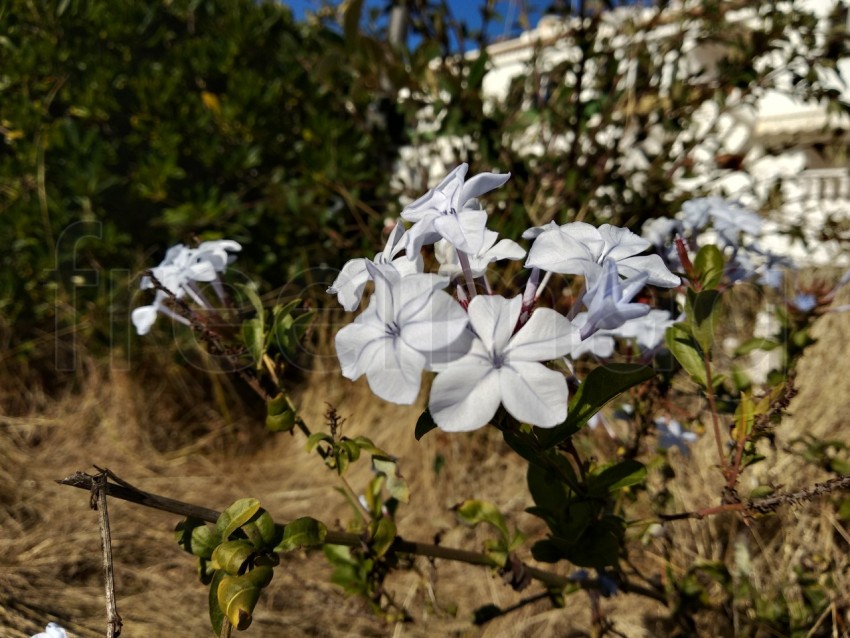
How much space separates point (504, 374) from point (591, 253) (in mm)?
183

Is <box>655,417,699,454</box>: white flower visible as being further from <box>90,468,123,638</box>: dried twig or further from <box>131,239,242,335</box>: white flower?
<box>90,468,123,638</box>: dried twig

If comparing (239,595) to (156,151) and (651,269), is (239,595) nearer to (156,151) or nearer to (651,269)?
(651,269)

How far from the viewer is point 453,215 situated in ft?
2.08

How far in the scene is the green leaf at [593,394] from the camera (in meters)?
0.63

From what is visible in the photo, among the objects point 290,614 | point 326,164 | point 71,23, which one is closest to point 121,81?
point 71,23

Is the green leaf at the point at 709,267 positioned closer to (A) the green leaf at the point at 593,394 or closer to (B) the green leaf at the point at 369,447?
(A) the green leaf at the point at 593,394

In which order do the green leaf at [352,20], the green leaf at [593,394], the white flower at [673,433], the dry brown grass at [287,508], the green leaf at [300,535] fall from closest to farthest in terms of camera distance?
the green leaf at [593,394], the green leaf at [300,535], the white flower at [673,433], the dry brown grass at [287,508], the green leaf at [352,20]

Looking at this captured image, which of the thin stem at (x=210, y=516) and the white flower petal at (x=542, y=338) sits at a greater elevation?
the white flower petal at (x=542, y=338)

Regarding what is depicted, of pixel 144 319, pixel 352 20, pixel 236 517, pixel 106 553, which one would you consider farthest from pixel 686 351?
pixel 352 20

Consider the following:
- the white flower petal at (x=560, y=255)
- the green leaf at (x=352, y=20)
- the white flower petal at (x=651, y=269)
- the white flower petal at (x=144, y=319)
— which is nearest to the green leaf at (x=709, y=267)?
the white flower petal at (x=651, y=269)

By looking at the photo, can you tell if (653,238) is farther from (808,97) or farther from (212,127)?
(212,127)

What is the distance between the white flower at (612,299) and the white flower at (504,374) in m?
0.04

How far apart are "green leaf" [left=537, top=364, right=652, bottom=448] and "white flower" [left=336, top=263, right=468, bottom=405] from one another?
0.54 ft

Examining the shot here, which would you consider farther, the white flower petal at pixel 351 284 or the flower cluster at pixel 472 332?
the white flower petal at pixel 351 284
